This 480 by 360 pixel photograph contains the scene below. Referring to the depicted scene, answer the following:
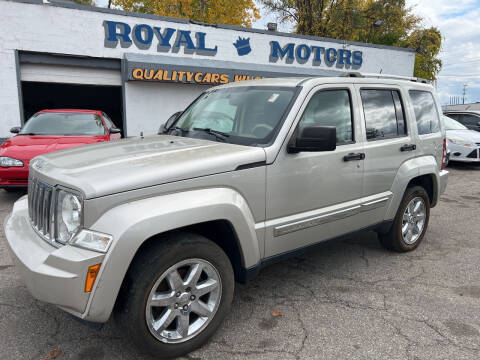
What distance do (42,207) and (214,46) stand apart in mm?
13175

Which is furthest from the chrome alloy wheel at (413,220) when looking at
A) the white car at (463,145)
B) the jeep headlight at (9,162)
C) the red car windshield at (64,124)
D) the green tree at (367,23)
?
the green tree at (367,23)

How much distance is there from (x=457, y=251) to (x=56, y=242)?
4354 mm

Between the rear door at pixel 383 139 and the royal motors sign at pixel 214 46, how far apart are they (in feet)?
36.6

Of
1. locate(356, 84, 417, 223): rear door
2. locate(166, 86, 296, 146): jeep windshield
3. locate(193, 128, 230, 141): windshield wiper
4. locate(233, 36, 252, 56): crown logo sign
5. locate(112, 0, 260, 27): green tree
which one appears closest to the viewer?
locate(166, 86, 296, 146): jeep windshield

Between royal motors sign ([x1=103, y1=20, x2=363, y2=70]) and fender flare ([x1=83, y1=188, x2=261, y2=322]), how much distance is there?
12017 millimetres

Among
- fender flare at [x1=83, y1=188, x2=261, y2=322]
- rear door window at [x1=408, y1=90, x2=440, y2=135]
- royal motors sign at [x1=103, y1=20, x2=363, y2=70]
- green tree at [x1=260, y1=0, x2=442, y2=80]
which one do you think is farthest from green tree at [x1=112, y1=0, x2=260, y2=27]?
fender flare at [x1=83, y1=188, x2=261, y2=322]

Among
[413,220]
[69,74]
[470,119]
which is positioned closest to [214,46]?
[69,74]

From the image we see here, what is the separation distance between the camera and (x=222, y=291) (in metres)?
2.67

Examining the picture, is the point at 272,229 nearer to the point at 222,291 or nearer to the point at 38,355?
the point at 222,291

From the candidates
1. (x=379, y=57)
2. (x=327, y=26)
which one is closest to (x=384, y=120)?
(x=379, y=57)

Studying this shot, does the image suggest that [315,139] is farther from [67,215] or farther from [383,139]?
[67,215]

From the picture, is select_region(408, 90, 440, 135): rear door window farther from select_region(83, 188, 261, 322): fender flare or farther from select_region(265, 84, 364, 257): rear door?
select_region(83, 188, 261, 322): fender flare

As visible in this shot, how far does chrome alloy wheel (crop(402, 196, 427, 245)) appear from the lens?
14.3ft

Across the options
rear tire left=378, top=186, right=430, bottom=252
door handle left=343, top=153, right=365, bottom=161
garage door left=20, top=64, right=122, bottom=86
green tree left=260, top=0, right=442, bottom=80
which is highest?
green tree left=260, top=0, right=442, bottom=80
